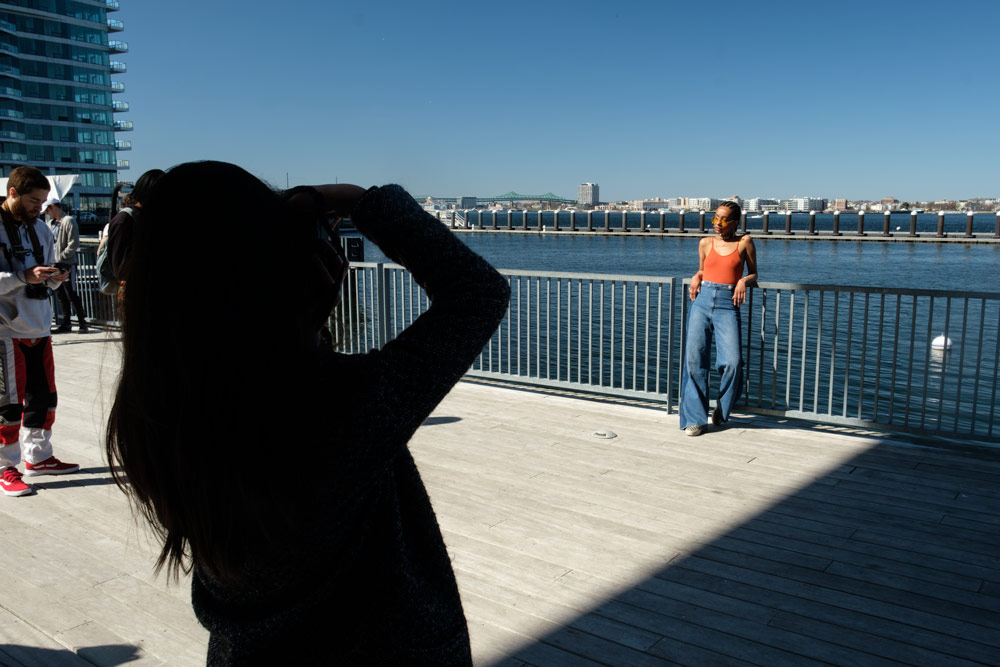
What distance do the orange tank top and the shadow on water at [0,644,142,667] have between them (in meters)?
4.21

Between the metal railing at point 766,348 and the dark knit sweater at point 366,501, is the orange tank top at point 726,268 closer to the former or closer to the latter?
the metal railing at point 766,348

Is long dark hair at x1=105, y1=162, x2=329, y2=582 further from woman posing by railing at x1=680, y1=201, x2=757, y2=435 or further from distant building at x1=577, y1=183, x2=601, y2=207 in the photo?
distant building at x1=577, y1=183, x2=601, y2=207

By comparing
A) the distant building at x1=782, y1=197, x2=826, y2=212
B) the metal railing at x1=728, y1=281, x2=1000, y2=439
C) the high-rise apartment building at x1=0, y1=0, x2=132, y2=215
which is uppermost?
the high-rise apartment building at x1=0, y1=0, x2=132, y2=215

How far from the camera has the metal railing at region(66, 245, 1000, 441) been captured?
5.24m

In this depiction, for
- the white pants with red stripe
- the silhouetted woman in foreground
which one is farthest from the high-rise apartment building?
the silhouetted woman in foreground

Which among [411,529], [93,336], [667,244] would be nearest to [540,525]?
[411,529]

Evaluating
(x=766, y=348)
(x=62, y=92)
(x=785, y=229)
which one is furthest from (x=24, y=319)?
(x=62, y=92)

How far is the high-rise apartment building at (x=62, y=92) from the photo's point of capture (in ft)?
258

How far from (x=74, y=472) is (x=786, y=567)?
4.07 metres

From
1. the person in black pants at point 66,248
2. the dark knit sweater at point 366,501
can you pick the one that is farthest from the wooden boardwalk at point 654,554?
the person in black pants at point 66,248

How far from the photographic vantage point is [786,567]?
10.7 feet

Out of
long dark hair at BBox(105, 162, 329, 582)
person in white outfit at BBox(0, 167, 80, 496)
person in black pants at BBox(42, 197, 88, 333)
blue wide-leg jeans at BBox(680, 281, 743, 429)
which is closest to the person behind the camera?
long dark hair at BBox(105, 162, 329, 582)

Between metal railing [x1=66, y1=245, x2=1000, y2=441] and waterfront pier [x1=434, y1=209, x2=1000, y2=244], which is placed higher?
waterfront pier [x1=434, y1=209, x2=1000, y2=244]

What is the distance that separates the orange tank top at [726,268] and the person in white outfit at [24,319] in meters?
4.08
